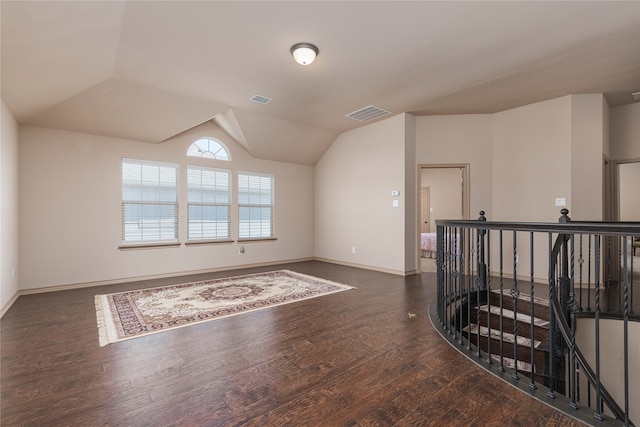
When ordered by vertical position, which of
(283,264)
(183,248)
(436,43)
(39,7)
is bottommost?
(283,264)

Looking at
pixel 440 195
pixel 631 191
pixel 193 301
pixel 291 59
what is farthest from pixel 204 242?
pixel 631 191

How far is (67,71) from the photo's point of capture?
3271 millimetres

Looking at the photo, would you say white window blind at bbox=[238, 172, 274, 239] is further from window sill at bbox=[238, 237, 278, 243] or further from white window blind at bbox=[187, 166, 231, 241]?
white window blind at bbox=[187, 166, 231, 241]

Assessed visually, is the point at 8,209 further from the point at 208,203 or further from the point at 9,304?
the point at 208,203

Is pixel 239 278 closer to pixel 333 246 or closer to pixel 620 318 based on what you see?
pixel 333 246

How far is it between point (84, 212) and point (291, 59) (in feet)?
12.8

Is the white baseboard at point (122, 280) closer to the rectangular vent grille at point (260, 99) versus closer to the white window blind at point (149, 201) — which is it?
the white window blind at point (149, 201)

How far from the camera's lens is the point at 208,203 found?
580 centimetres

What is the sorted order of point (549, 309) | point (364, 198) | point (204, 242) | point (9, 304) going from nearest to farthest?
point (549, 309), point (9, 304), point (204, 242), point (364, 198)

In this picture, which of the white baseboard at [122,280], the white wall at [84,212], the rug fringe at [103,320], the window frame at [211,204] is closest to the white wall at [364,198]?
the white baseboard at [122,280]

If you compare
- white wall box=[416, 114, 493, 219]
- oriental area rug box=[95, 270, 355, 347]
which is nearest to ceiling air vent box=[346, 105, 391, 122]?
white wall box=[416, 114, 493, 219]

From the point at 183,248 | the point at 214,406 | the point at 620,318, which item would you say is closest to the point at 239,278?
the point at 183,248

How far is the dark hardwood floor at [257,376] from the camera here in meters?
1.63

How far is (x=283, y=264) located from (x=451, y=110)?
4485 mm
